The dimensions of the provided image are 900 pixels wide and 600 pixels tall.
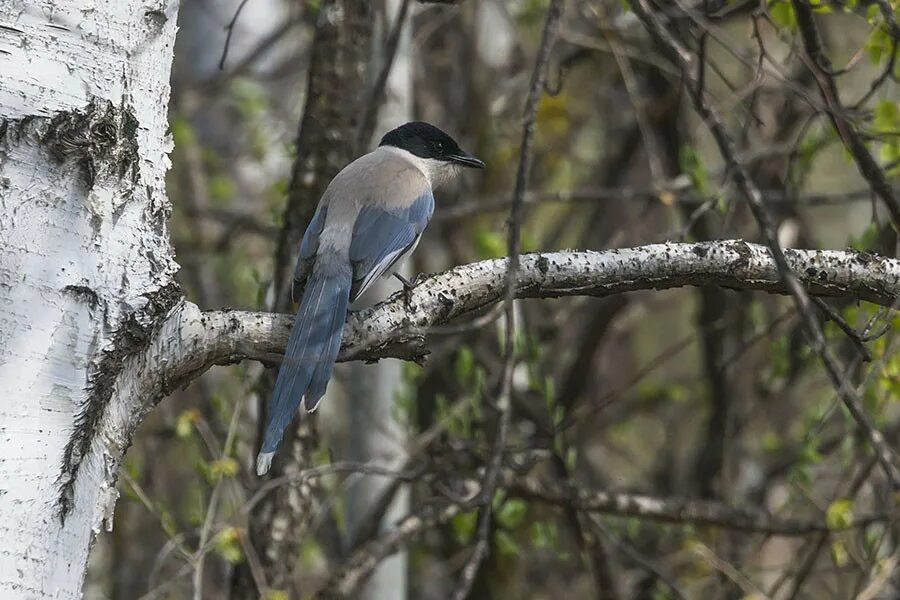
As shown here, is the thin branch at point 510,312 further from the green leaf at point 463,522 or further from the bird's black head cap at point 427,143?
the green leaf at point 463,522

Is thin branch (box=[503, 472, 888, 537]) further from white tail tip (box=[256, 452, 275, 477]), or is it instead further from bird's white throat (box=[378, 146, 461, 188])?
white tail tip (box=[256, 452, 275, 477])

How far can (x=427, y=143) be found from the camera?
4.70 metres

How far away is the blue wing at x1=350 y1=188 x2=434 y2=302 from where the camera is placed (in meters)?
3.47

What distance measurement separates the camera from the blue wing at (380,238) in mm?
3473

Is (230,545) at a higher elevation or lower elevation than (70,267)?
higher

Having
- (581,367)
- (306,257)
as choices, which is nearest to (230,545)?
(306,257)

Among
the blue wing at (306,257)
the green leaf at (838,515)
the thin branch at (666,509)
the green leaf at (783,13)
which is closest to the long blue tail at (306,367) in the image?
the blue wing at (306,257)

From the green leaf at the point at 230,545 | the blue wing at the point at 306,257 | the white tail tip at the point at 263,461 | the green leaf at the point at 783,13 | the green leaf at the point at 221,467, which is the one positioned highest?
the green leaf at the point at 783,13

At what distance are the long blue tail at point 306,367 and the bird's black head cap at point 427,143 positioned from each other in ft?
5.63

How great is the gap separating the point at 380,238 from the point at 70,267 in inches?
67.7

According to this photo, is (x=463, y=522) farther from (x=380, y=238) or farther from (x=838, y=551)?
(x=380, y=238)

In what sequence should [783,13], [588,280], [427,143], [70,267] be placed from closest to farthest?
[70,267] → [588,280] → [783,13] → [427,143]

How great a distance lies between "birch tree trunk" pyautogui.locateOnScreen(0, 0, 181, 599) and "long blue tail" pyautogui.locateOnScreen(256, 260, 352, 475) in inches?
21.1

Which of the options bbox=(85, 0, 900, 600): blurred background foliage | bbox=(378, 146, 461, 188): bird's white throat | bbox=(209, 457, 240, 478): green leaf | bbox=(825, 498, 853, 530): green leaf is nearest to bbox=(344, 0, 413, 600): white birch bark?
bbox=(85, 0, 900, 600): blurred background foliage
